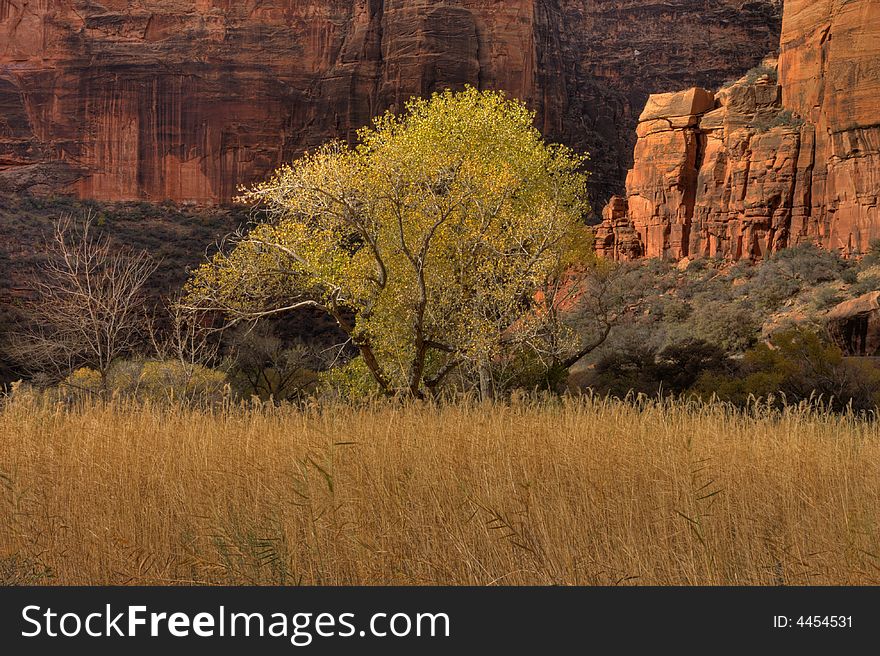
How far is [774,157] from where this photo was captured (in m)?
42.5

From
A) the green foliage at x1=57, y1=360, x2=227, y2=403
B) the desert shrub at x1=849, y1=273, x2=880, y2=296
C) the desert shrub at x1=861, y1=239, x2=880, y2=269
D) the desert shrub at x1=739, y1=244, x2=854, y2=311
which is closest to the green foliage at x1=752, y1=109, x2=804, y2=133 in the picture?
the desert shrub at x1=739, y1=244, x2=854, y2=311

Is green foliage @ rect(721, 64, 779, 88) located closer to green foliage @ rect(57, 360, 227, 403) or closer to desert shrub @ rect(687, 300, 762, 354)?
desert shrub @ rect(687, 300, 762, 354)

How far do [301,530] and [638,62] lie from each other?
83.7 metres

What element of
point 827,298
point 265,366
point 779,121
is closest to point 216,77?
point 779,121

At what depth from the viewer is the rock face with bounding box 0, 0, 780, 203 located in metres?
64.5

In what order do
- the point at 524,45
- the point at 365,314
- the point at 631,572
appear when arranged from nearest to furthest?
the point at 631,572 < the point at 365,314 < the point at 524,45

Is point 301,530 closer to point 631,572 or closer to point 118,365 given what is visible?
point 631,572

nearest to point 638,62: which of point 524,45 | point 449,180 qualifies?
point 524,45

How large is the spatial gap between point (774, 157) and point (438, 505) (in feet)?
137

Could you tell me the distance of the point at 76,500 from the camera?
5629mm

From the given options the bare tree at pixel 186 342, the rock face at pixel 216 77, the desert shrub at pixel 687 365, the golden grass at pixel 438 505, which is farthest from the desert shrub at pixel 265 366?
the rock face at pixel 216 77

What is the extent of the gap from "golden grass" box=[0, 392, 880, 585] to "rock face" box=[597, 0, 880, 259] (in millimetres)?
34936

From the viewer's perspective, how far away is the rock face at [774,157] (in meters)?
37.8

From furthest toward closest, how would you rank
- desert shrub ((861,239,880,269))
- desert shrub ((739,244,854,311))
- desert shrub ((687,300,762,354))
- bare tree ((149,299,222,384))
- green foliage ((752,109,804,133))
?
1. green foliage ((752,109,804,133))
2. desert shrub ((739,244,854,311))
3. desert shrub ((861,239,880,269))
4. desert shrub ((687,300,762,354))
5. bare tree ((149,299,222,384))
